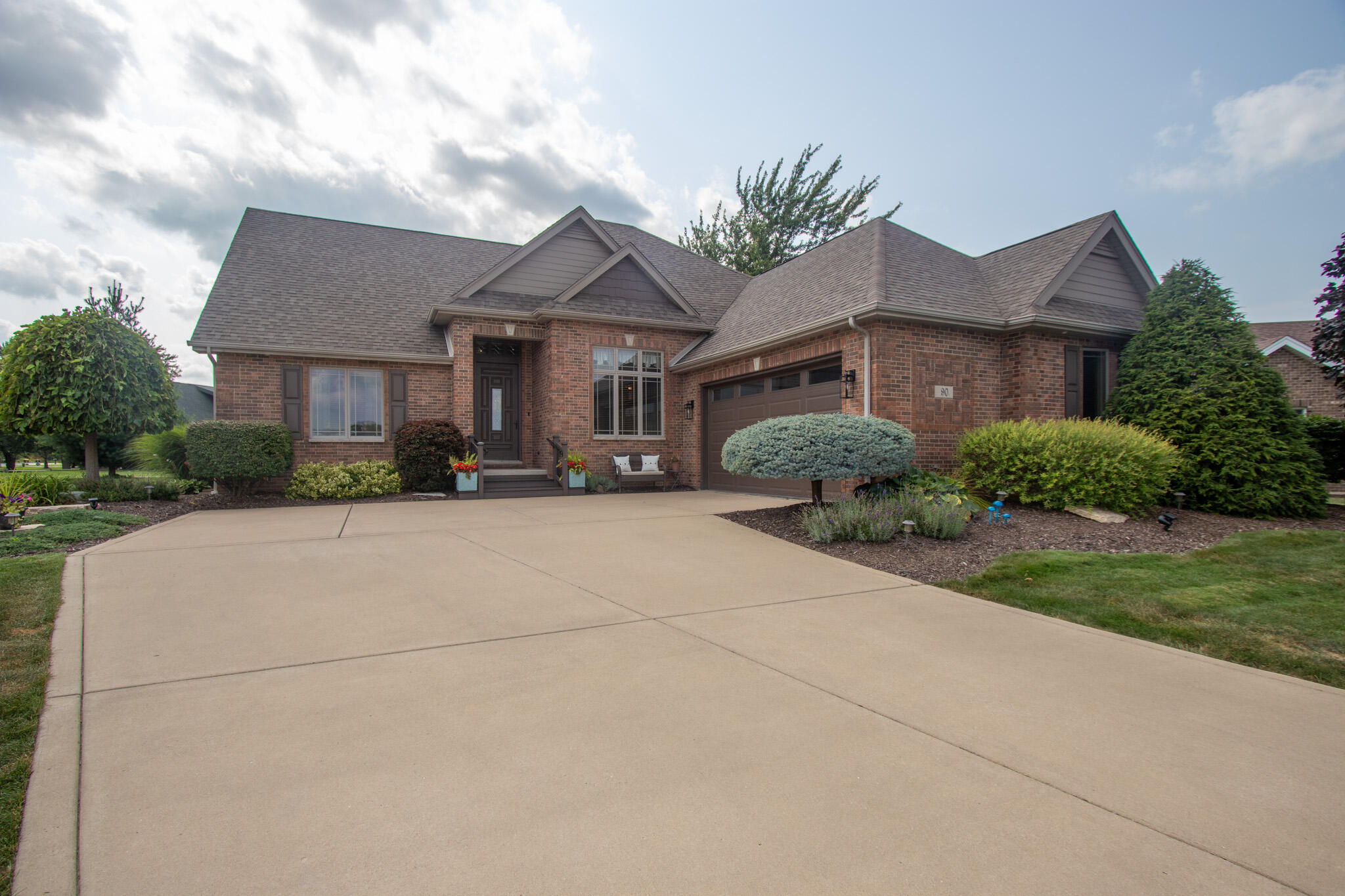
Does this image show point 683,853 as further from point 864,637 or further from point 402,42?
point 402,42

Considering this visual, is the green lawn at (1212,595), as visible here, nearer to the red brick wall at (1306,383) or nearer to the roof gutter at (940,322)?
the roof gutter at (940,322)

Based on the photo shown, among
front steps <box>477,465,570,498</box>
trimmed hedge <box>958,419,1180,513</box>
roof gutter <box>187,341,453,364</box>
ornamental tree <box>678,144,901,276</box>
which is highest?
ornamental tree <box>678,144,901,276</box>

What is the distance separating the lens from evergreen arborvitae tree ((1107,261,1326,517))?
9047 mm

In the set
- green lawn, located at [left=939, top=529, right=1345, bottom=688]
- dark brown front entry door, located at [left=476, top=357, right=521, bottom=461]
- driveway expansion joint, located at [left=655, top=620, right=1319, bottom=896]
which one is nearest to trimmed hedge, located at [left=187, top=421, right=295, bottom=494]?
dark brown front entry door, located at [left=476, top=357, right=521, bottom=461]

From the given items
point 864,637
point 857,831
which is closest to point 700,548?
point 864,637

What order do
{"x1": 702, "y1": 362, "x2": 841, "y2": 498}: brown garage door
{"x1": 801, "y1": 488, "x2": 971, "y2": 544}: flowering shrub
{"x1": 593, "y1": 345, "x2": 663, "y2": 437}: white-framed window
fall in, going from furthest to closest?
{"x1": 593, "y1": 345, "x2": 663, "y2": 437}: white-framed window, {"x1": 702, "y1": 362, "x2": 841, "y2": 498}: brown garage door, {"x1": 801, "y1": 488, "x2": 971, "y2": 544}: flowering shrub

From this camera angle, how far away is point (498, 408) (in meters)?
15.7

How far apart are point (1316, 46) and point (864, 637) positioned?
33.6ft

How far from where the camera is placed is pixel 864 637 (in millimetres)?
4203

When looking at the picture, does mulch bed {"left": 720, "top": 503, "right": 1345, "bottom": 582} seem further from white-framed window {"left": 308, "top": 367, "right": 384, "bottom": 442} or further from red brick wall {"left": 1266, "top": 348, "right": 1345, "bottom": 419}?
Result: red brick wall {"left": 1266, "top": 348, "right": 1345, "bottom": 419}

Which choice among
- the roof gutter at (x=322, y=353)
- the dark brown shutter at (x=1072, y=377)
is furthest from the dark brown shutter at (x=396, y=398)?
the dark brown shutter at (x=1072, y=377)

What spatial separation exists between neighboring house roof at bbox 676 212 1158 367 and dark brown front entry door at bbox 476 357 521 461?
4.96 metres

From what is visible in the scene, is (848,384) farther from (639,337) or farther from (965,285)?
(639,337)

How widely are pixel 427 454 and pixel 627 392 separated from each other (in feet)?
15.3
